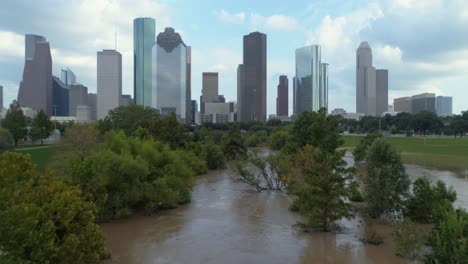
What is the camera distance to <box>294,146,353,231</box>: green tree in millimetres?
18500

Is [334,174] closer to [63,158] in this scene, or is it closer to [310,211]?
[310,211]

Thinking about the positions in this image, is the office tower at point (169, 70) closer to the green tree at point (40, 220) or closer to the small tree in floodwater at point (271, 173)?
the small tree in floodwater at point (271, 173)

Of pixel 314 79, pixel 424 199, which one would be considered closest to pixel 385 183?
pixel 424 199

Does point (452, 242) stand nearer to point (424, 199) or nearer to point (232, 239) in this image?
point (232, 239)

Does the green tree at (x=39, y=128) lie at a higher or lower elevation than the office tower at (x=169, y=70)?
lower

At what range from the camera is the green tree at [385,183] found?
2034 centimetres

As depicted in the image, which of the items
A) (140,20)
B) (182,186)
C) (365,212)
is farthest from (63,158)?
(140,20)

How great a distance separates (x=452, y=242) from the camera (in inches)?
453

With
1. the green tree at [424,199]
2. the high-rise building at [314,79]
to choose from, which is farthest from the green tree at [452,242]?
the high-rise building at [314,79]

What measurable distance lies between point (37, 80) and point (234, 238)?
660ft

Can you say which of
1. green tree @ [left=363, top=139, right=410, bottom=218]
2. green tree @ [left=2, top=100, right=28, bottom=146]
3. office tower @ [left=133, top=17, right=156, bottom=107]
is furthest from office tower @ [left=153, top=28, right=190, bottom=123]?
green tree @ [left=363, top=139, right=410, bottom=218]

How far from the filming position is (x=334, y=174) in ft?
62.1

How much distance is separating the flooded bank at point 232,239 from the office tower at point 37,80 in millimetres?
188423

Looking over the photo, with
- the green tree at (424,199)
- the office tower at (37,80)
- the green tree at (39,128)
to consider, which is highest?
the office tower at (37,80)
